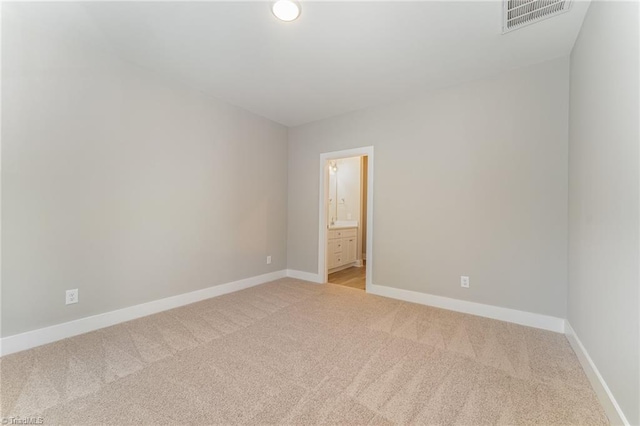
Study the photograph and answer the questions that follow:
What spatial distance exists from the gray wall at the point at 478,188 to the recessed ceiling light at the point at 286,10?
6.12 ft

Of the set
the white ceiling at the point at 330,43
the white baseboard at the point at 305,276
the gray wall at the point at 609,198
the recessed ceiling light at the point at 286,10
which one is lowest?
the white baseboard at the point at 305,276

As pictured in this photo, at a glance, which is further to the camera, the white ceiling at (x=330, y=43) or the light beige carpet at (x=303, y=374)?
the white ceiling at (x=330, y=43)

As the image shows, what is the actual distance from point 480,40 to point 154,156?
336 centimetres

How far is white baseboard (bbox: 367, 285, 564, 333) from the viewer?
7.86ft

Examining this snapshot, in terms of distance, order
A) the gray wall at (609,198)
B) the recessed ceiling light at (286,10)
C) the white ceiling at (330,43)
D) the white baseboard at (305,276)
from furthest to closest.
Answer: the white baseboard at (305,276) → the white ceiling at (330,43) → the recessed ceiling light at (286,10) → the gray wall at (609,198)

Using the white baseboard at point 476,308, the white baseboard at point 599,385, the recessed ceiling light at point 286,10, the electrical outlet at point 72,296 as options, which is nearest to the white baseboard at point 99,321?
the electrical outlet at point 72,296

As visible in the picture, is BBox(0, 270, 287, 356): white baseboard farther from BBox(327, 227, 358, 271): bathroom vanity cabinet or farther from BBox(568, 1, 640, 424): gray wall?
BBox(568, 1, 640, 424): gray wall

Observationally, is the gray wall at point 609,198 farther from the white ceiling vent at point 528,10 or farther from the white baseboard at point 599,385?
the white ceiling vent at point 528,10

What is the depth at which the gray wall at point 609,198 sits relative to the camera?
1188 mm

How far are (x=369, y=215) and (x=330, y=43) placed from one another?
211 cm

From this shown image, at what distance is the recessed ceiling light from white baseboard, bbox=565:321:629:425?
301cm

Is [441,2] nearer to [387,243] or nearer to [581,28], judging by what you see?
[581,28]

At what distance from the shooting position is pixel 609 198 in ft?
4.76

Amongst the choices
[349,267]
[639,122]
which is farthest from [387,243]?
[639,122]
